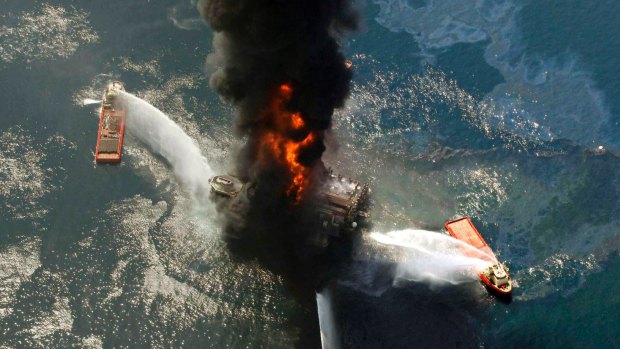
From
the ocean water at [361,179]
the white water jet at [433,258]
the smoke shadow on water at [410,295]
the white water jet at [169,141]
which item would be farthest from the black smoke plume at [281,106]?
the white water jet at [433,258]

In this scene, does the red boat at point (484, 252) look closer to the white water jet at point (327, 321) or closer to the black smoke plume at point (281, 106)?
the black smoke plume at point (281, 106)

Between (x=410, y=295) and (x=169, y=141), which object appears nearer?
(x=410, y=295)

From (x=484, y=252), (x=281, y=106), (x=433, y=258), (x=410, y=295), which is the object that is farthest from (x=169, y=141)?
(x=484, y=252)

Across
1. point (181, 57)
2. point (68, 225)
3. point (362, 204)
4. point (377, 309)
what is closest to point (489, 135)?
point (362, 204)

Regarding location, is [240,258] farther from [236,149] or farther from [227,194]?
[236,149]

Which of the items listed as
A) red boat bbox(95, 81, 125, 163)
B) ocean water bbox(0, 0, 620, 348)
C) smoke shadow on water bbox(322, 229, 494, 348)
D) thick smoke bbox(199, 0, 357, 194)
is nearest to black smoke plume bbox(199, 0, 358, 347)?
thick smoke bbox(199, 0, 357, 194)

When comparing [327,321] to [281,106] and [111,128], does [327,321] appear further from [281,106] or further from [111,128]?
[111,128]
